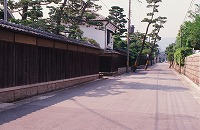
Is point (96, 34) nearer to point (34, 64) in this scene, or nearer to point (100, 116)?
point (34, 64)

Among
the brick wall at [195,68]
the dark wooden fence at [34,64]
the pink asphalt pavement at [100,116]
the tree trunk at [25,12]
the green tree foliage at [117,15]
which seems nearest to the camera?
the pink asphalt pavement at [100,116]

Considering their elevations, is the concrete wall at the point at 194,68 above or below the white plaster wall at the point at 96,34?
below

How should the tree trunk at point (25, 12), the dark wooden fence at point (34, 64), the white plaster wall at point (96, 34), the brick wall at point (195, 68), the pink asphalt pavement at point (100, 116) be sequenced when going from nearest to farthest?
the pink asphalt pavement at point (100, 116) < the dark wooden fence at point (34, 64) < the brick wall at point (195, 68) < the tree trunk at point (25, 12) < the white plaster wall at point (96, 34)

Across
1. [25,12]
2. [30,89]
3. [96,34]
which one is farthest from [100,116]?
[96,34]

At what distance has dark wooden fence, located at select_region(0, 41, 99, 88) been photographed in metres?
11.2

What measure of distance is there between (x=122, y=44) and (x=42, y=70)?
36.5 metres

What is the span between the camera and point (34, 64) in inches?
539

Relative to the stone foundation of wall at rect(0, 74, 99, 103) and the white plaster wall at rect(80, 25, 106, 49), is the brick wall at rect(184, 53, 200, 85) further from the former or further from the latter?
the white plaster wall at rect(80, 25, 106, 49)

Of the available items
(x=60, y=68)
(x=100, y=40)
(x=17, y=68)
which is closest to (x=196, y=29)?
(x=100, y=40)

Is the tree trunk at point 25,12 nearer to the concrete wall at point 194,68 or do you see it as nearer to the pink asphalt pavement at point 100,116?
the pink asphalt pavement at point 100,116

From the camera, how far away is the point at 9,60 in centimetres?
1141

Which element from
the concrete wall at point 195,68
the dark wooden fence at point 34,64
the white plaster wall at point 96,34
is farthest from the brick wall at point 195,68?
the white plaster wall at point 96,34

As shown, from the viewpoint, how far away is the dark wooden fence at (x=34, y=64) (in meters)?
11.2

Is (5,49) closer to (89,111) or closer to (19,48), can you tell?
(19,48)
